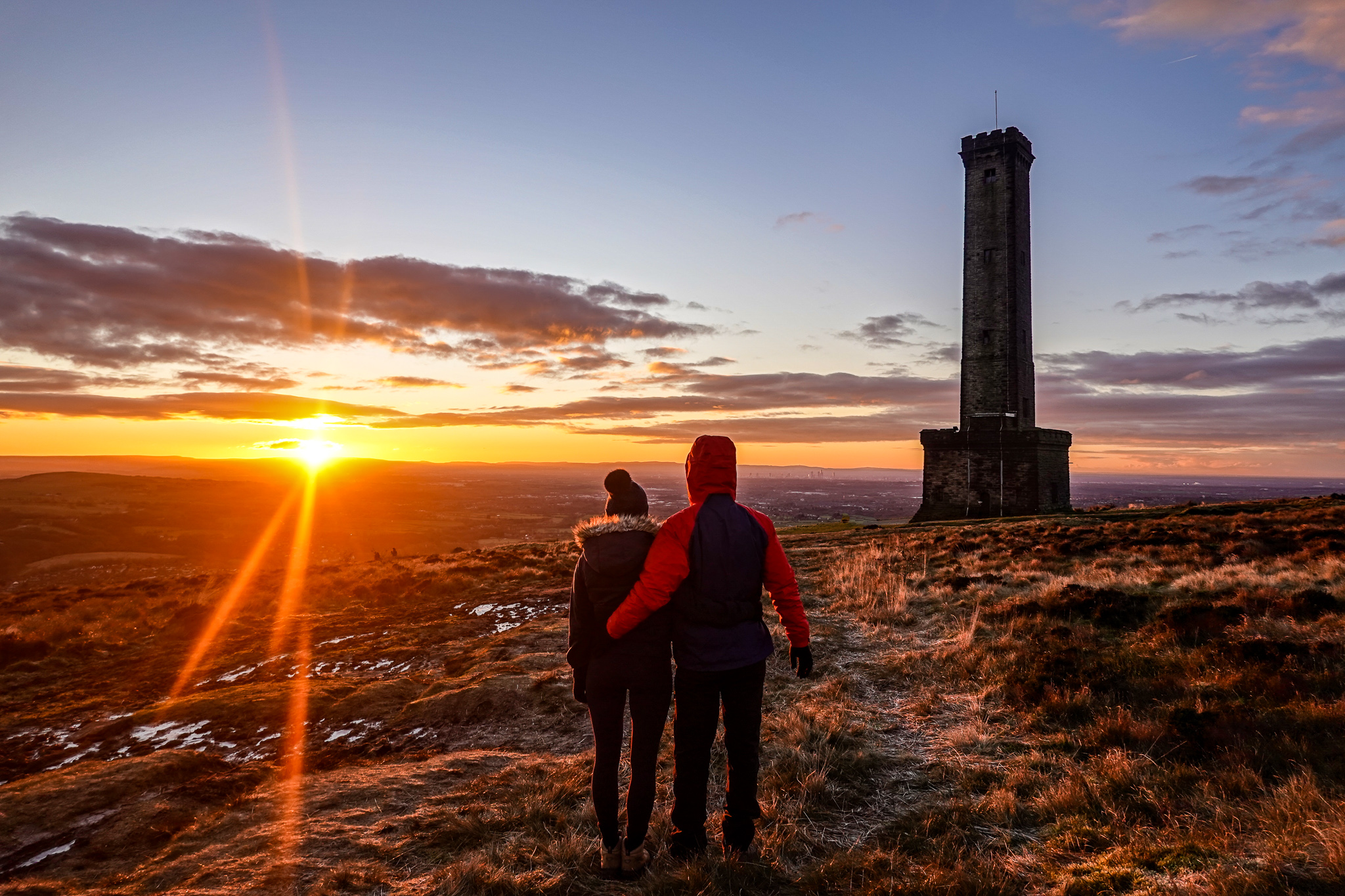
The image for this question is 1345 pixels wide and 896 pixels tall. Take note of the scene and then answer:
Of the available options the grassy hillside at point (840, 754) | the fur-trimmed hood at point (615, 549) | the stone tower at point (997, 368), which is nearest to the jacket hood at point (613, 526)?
the fur-trimmed hood at point (615, 549)

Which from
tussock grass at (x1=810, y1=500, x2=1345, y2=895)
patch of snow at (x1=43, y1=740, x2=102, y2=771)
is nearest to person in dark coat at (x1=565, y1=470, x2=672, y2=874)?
tussock grass at (x1=810, y1=500, x2=1345, y2=895)

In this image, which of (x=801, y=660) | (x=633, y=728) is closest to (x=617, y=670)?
(x=633, y=728)

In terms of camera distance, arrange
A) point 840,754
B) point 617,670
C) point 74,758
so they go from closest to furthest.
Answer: point 617,670 → point 840,754 → point 74,758

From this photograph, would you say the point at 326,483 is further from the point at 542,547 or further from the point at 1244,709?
the point at 1244,709

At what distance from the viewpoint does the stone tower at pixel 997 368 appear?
34.8m

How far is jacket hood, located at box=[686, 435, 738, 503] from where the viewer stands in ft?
14.2

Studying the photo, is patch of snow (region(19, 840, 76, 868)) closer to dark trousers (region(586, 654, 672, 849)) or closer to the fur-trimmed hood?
dark trousers (region(586, 654, 672, 849))

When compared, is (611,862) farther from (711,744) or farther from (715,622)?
(715,622)

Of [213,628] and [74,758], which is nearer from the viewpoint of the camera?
[74,758]

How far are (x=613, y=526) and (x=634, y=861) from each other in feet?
7.08

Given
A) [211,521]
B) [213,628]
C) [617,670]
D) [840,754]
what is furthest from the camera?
[211,521]

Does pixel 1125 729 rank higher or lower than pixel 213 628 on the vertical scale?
higher

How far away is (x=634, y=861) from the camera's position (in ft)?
14.0

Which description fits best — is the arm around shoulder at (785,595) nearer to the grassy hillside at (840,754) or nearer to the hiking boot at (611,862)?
the grassy hillside at (840,754)
